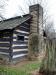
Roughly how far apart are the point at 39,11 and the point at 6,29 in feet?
17.2

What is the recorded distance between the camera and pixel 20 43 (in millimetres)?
12039

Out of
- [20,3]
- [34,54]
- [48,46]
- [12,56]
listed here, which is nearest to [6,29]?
[12,56]

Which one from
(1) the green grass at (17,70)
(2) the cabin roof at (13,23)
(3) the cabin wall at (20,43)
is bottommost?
(1) the green grass at (17,70)

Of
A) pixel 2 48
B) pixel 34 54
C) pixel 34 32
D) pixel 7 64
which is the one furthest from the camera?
pixel 34 32

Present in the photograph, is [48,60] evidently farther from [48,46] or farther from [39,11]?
[39,11]

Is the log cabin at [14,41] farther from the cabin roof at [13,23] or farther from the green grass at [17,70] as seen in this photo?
the green grass at [17,70]

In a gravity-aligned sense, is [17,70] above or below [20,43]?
below

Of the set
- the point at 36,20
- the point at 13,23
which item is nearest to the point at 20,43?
the point at 13,23

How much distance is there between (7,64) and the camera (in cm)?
1072

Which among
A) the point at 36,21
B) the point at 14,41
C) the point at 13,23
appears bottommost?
the point at 14,41

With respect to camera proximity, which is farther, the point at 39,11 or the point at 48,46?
the point at 39,11

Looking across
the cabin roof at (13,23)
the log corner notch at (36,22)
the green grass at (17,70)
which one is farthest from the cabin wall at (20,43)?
the green grass at (17,70)

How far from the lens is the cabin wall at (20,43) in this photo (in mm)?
11261

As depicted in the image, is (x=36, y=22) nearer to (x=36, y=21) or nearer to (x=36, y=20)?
(x=36, y=21)
